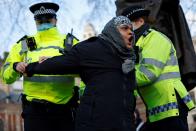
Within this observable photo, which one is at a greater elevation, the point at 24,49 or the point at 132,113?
the point at 24,49

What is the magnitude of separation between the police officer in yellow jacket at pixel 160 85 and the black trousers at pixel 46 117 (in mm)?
790

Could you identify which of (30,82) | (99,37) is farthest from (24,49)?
(99,37)

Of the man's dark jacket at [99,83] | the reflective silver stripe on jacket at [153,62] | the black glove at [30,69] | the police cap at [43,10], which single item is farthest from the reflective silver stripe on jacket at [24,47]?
the reflective silver stripe on jacket at [153,62]

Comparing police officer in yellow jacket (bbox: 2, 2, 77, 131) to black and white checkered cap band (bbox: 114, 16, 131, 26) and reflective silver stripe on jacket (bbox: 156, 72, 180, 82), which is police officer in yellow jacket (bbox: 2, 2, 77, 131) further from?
black and white checkered cap band (bbox: 114, 16, 131, 26)

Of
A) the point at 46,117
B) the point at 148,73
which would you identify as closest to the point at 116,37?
→ the point at 148,73

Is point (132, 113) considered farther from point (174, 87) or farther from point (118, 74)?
point (174, 87)

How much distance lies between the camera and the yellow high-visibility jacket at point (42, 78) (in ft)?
17.4

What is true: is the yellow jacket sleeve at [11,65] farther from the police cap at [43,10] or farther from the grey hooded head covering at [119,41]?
the grey hooded head covering at [119,41]

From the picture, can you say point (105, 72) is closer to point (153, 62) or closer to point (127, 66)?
point (127, 66)

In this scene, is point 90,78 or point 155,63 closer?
point 90,78

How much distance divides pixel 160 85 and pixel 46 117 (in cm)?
115

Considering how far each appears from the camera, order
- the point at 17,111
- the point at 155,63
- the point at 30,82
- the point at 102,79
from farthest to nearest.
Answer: the point at 17,111 < the point at 30,82 < the point at 155,63 < the point at 102,79

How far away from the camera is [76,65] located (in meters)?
4.32

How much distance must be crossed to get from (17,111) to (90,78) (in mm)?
58358
